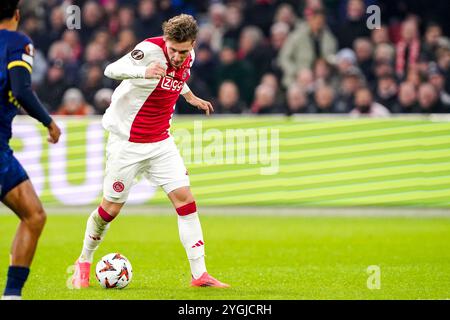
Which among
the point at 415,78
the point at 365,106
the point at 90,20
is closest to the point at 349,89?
the point at 365,106

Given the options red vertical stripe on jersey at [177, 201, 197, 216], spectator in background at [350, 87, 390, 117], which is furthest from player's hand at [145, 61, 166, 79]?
spectator in background at [350, 87, 390, 117]

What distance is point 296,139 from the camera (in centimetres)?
1655

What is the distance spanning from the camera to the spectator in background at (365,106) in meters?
17.5

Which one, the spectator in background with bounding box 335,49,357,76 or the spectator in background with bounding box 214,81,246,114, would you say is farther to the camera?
the spectator in background with bounding box 335,49,357,76

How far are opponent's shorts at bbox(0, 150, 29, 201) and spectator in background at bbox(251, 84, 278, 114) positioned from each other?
10.7 meters

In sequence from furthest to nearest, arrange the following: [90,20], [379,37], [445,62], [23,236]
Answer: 1. [90,20]
2. [379,37]
3. [445,62]
4. [23,236]

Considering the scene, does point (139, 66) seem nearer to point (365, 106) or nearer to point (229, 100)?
point (365, 106)

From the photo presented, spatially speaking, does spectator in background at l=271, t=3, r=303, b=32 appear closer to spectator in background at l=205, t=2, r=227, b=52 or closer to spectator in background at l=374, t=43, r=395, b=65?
spectator in background at l=205, t=2, r=227, b=52

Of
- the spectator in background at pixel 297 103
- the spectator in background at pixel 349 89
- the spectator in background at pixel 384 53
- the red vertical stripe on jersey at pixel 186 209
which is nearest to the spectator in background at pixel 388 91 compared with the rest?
the spectator in background at pixel 349 89

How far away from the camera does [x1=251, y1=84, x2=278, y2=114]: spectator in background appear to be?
18.2 m

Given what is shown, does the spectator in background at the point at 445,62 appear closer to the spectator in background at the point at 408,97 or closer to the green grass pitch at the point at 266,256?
the spectator in background at the point at 408,97

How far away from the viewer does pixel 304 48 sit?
1956 cm

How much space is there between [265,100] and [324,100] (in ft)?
3.50
